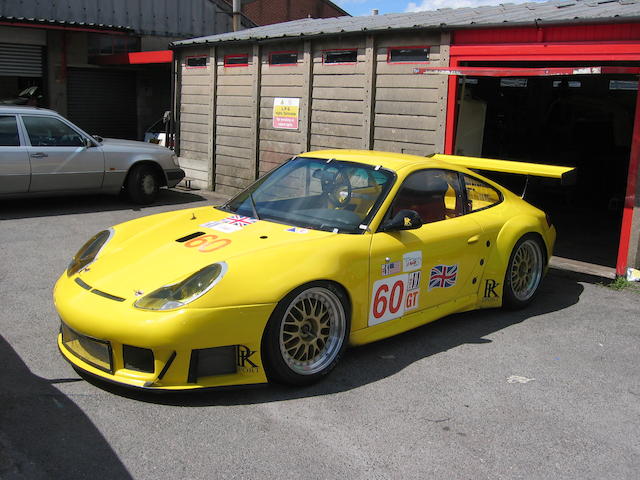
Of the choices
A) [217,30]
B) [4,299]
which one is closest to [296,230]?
[4,299]

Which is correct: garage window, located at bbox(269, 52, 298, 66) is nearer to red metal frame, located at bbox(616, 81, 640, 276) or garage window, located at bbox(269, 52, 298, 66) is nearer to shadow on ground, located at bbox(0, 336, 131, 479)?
red metal frame, located at bbox(616, 81, 640, 276)

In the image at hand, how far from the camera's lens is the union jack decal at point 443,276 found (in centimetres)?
483

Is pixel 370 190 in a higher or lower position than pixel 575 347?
higher

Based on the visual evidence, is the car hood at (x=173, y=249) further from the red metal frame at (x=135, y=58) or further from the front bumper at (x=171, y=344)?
the red metal frame at (x=135, y=58)

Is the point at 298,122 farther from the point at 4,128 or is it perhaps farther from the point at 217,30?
the point at 217,30

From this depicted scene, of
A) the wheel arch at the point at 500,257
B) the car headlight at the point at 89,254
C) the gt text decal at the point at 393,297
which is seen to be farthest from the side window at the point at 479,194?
the car headlight at the point at 89,254

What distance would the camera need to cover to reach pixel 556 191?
1297cm

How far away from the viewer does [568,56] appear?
7.30 metres

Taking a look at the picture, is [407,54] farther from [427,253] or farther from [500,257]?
[427,253]

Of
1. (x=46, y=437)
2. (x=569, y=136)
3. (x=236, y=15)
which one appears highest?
(x=236, y=15)

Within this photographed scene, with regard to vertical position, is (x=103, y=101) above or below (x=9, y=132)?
above

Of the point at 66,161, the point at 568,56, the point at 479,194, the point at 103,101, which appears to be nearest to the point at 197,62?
the point at 66,161

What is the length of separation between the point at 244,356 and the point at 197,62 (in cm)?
1035

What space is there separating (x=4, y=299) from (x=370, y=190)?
3.28 metres
